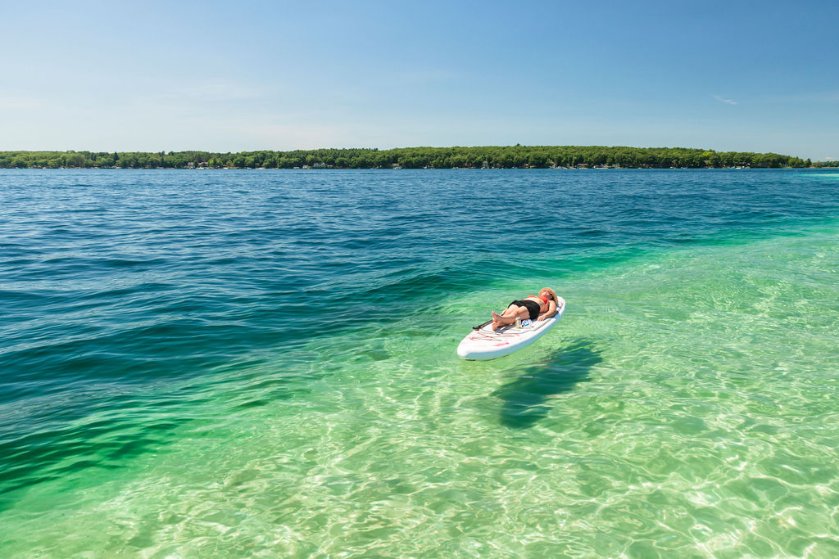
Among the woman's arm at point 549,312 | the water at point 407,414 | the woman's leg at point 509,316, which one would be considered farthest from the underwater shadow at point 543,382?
the woman's leg at point 509,316

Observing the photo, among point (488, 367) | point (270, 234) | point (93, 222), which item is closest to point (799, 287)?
point (488, 367)

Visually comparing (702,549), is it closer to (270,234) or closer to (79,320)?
(79,320)

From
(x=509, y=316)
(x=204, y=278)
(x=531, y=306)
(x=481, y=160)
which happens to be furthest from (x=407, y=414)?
(x=481, y=160)

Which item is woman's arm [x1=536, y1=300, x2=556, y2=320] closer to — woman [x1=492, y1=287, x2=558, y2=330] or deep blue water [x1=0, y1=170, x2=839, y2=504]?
woman [x1=492, y1=287, x2=558, y2=330]

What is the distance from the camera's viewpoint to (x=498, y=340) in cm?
938

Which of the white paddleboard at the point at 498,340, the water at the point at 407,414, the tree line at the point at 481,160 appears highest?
the tree line at the point at 481,160

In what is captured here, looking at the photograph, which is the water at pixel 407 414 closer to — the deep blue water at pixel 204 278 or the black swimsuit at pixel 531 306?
the deep blue water at pixel 204 278

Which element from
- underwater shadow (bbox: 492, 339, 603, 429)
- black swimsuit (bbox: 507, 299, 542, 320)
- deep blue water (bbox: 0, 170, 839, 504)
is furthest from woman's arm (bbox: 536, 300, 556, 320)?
deep blue water (bbox: 0, 170, 839, 504)

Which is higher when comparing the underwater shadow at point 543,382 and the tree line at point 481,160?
the tree line at point 481,160

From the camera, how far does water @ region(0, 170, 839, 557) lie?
6.29 metres

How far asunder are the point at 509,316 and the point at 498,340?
1005mm

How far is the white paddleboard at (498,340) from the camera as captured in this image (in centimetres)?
902

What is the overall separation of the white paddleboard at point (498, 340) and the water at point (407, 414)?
3.83 ft

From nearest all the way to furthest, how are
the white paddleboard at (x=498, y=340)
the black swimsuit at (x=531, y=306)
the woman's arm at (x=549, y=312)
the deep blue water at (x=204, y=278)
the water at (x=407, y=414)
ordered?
1. the water at (x=407, y=414)
2. the white paddleboard at (x=498, y=340)
3. the deep blue water at (x=204, y=278)
4. the black swimsuit at (x=531, y=306)
5. the woman's arm at (x=549, y=312)
